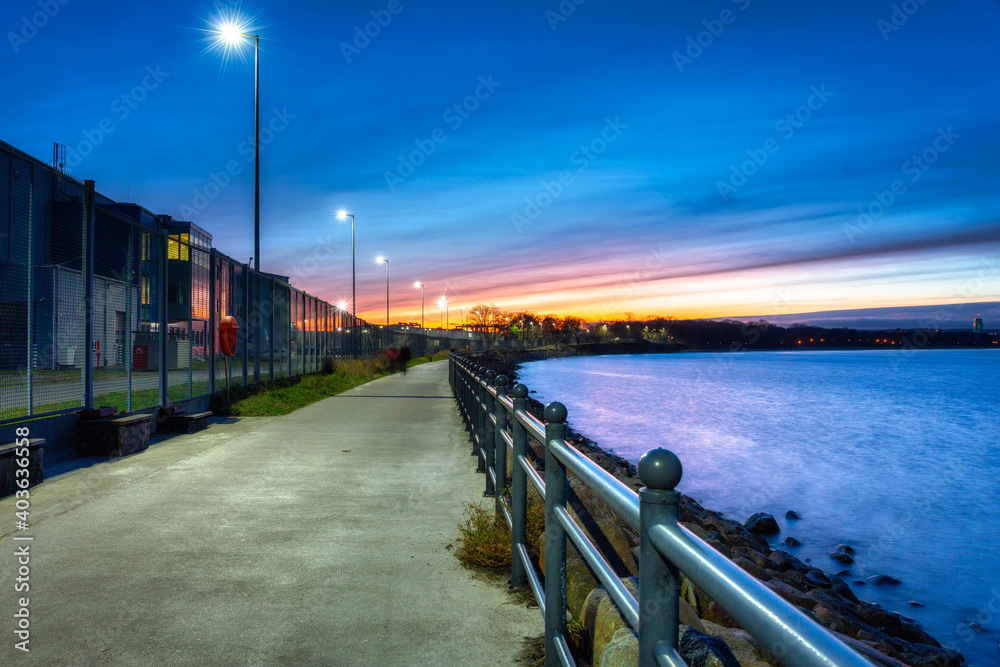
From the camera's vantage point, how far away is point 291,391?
1934cm

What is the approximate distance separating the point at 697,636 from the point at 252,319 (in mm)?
18911

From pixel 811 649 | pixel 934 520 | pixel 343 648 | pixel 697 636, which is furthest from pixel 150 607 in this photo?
pixel 934 520

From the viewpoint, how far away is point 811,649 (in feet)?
3.25

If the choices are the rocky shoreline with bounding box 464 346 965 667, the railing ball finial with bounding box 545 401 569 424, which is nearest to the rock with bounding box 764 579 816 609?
the rocky shoreline with bounding box 464 346 965 667

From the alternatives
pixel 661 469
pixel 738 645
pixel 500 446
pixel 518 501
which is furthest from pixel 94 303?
pixel 661 469

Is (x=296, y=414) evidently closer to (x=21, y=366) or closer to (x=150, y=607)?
(x=21, y=366)

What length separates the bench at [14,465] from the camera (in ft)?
21.9

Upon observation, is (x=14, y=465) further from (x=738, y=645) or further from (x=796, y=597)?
(x=796, y=597)

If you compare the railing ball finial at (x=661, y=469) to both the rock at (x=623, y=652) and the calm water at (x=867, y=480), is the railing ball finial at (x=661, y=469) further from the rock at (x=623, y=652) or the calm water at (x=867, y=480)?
the calm water at (x=867, y=480)

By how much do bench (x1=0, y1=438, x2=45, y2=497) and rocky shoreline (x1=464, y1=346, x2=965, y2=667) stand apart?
5733 millimetres

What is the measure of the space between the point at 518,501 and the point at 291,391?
649 inches

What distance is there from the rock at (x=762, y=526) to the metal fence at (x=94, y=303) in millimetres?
10767

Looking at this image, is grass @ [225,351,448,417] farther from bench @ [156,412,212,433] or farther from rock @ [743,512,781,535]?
rock @ [743,512,781,535]

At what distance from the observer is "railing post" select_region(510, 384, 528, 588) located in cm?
409
